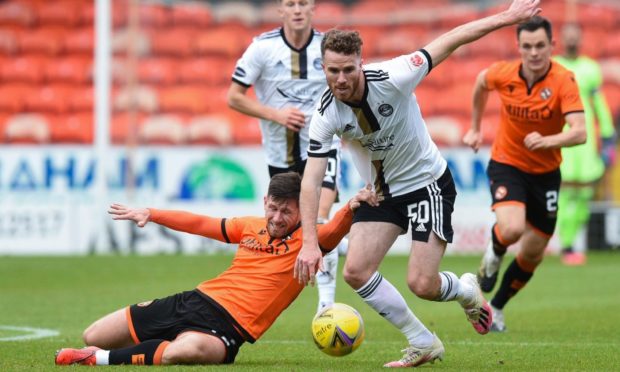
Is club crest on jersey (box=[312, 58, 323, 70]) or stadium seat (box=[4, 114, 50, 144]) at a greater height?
club crest on jersey (box=[312, 58, 323, 70])

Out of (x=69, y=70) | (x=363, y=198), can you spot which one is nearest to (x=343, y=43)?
(x=363, y=198)

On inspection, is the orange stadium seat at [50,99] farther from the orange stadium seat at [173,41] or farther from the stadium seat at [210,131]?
the stadium seat at [210,131]

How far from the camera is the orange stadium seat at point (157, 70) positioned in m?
21.0

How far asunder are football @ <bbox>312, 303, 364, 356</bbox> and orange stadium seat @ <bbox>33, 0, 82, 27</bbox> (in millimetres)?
16881

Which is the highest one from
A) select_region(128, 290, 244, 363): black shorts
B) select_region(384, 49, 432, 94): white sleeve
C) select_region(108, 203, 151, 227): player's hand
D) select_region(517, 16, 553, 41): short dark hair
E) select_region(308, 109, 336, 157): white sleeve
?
select_region(517, 16, 553, 41): short dark hair

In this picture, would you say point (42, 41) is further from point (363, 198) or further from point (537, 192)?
point (363, 198)

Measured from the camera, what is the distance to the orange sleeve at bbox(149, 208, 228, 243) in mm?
7176

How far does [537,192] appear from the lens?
9750 mm

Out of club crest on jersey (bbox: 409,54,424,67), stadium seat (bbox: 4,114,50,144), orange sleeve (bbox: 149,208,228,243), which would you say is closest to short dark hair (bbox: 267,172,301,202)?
orange sleeve (bbox: 149,208,228,243)

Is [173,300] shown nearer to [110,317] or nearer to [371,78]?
[110,317]

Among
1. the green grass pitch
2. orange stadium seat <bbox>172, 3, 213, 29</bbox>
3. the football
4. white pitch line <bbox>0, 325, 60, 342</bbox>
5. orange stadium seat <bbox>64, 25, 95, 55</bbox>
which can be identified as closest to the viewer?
the football

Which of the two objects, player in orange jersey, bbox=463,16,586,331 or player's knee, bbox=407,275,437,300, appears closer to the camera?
player's knee, bbox=407,275,437,300

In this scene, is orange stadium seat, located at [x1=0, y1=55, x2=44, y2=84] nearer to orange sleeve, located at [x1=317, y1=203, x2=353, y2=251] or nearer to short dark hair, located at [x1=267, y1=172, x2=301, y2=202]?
short dark hair, located at [x1=267, y1=172, x2=301, y2=202]

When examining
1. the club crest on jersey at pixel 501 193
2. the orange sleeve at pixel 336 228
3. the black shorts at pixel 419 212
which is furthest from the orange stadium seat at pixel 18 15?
the orange sleeve at pixel 336 228
